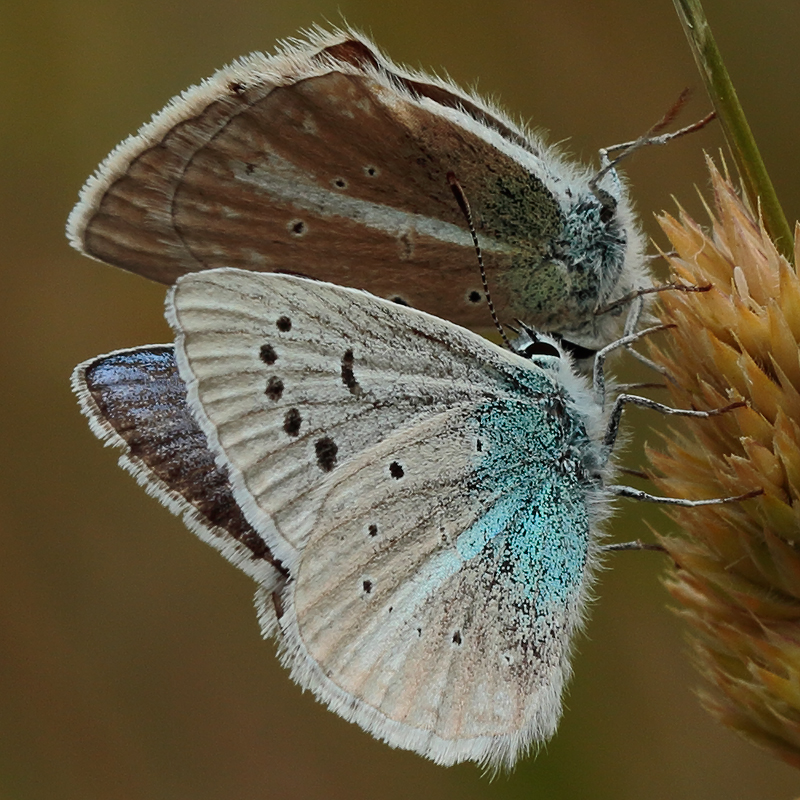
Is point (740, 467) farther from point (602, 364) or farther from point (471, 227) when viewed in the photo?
point (471, 227)

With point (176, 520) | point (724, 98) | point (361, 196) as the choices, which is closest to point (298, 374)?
point (361, 196)

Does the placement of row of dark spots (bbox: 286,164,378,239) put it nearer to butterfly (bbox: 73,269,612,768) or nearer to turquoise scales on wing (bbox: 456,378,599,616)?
butterfly (bbox: 73,269,612,768)

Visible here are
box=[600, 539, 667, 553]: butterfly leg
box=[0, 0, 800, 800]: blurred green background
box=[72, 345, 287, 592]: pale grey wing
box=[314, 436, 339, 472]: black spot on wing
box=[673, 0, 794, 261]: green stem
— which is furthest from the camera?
box=[0, 0, 800, 800]: blurred green background

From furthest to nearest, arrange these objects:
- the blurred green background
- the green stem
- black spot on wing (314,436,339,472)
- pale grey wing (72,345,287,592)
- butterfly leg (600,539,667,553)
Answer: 1. the blurred green background
2. pale grey wing (72,345,287,592)
3. black spot on wing (314,436,339,472)
4. butterfly leg (600,539,667,553)
5. the green stem

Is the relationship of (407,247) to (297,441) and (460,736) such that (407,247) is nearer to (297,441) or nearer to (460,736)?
(297,441)

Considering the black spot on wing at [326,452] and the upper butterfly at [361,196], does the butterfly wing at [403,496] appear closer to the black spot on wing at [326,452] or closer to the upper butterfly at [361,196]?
the black spot on wing at [326,452]

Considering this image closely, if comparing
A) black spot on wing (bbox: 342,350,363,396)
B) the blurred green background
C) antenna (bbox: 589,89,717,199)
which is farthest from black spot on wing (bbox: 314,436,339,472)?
the blurred green background

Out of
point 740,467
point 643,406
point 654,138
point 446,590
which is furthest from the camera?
point 654,138
